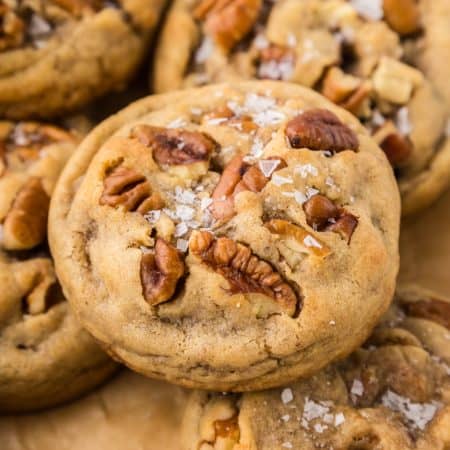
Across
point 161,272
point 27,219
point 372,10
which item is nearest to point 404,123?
point 372,10

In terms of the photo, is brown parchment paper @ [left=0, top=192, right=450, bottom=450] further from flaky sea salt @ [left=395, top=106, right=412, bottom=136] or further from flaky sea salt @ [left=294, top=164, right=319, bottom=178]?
flaky sea salt @ [left=395, top=106, right=412, bottom=136]

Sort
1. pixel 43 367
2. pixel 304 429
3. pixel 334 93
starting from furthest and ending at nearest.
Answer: pixel 334 93 < pixel 43 367 < pixel 304 429

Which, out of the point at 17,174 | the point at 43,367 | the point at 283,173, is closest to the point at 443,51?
the point at 283,173

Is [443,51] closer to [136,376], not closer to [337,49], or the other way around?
[337,49]

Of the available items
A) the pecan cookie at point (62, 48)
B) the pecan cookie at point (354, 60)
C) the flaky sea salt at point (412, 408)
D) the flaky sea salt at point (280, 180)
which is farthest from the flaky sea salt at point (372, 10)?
the flaky sea salt at point (412, 408)

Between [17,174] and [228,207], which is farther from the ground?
[228,207]

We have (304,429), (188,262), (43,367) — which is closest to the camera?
(188,262)

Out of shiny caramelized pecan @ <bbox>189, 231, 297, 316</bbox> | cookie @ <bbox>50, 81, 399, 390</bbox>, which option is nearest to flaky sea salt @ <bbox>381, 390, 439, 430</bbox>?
cookie @ <bbox>50, 81, 399, 390</bbox>
